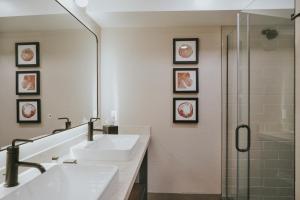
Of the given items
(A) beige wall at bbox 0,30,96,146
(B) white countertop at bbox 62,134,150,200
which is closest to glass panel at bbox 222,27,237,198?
(B) white countertop at bbox 62,134,150,200

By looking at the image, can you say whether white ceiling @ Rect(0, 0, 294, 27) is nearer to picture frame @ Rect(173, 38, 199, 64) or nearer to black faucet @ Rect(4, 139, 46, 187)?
picture frame @ Rect(173, 38, 199, 64)

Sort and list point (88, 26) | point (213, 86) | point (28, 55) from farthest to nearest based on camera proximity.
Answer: point (213, 86) < point (88, 26) < point (28, 55)

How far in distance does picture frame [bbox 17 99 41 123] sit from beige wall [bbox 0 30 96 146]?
0.03m

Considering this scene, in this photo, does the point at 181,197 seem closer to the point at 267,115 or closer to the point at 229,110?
the point at 229,110

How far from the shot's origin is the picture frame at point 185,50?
2.73m

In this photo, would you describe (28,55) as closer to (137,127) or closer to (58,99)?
(58,99)

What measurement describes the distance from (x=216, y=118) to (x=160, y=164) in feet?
2.88

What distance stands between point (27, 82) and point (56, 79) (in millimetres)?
313

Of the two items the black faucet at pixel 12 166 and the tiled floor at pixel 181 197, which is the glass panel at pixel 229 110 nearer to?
the tiled floor at pixel 181 197

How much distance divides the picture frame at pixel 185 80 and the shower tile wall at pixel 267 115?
63 cm

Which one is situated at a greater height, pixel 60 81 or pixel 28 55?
pixel 28 55

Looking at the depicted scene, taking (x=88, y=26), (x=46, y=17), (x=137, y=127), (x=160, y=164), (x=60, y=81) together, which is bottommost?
(x=160, y=164)

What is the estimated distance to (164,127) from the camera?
2807 mm

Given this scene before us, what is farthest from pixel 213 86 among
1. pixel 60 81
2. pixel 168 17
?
pixel 60 81
